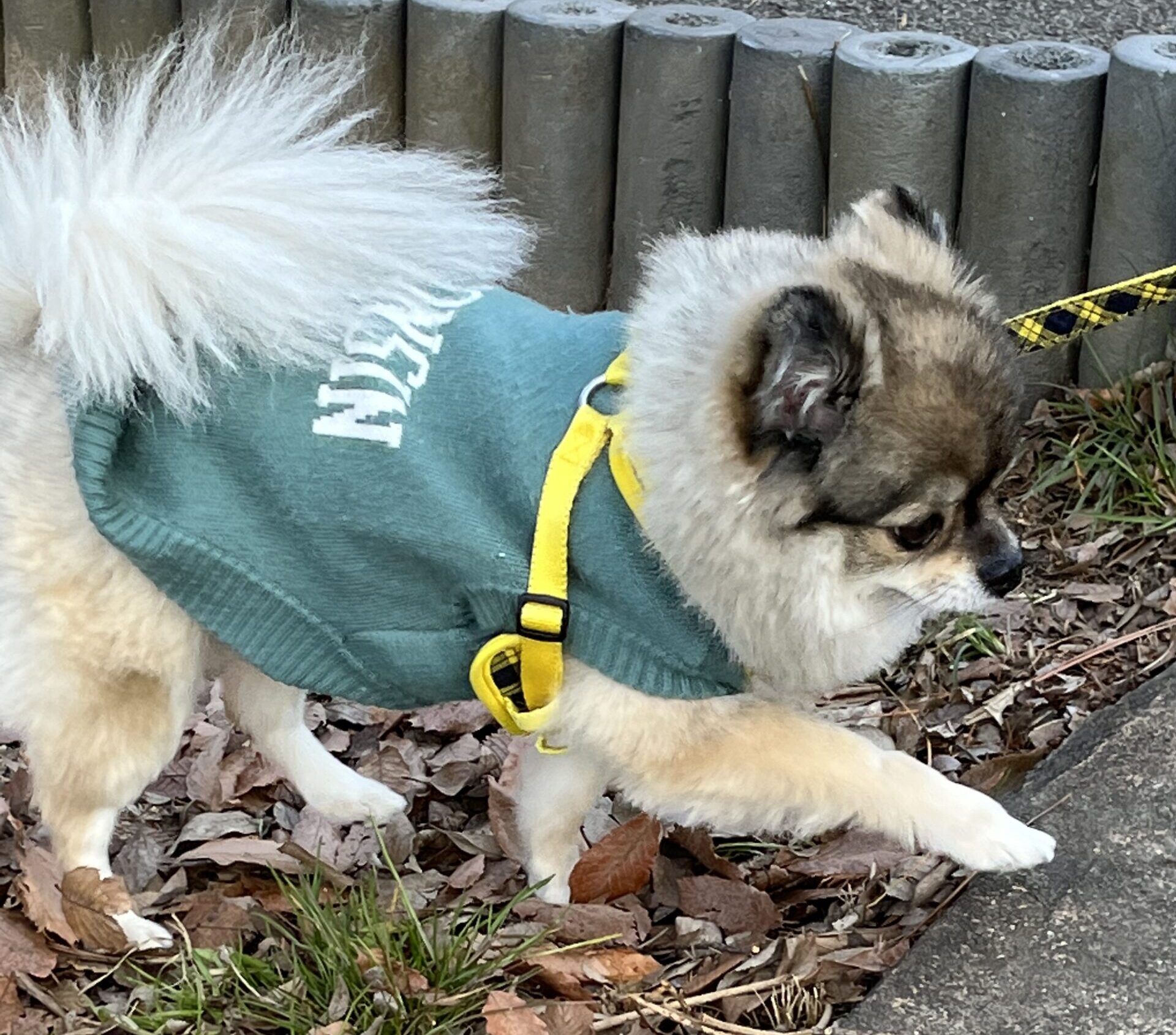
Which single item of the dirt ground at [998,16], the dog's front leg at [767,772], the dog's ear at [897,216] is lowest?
the dog's front leg at [767,772]

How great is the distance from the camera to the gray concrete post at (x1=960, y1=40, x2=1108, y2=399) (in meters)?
4.12

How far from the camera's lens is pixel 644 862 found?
3221 millimetres

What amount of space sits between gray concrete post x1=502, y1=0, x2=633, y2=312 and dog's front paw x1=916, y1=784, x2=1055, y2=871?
8.14ft

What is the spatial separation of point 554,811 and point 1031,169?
2156mm

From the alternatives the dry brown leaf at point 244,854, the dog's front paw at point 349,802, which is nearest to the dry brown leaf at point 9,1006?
the dry brown leaf at point 244,854

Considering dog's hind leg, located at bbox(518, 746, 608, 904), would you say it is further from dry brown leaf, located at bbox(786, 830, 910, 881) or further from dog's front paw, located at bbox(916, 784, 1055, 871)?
dog's front paw, located at bbox(916, 784, 1055, 871)

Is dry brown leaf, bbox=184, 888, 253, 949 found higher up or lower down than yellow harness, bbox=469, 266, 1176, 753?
lower down

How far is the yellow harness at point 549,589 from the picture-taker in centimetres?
260

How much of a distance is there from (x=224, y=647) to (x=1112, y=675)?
6.61ft

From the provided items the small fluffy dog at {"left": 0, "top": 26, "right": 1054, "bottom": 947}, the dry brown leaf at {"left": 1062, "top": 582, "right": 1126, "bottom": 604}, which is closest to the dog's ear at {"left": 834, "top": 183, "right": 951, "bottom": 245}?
the small fluffy dog at {"left": 0, "top": 26, "right": 1054, "bottom": 947}

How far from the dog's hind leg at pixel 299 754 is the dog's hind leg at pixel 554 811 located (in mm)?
411

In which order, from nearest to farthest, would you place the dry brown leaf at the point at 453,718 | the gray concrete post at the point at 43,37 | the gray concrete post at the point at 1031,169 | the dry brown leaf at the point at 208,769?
the dry brown leaf at the point at 208,769, the dry brown leaf at the point at 453,718, the gray concrete post at the point at 1031,169, the gray concrete post at the point at 43,37

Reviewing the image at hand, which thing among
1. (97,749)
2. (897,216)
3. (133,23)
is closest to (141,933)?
(97,749)

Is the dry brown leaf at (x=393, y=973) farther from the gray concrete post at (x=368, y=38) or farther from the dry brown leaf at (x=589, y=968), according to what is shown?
the gray concrete post at (x=368, y=38)
